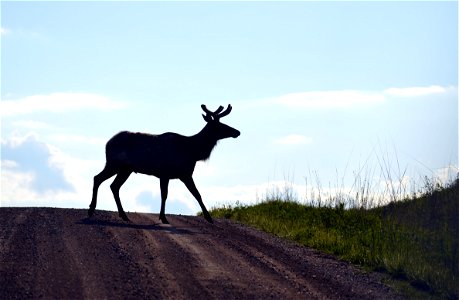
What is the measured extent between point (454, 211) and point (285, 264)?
227 inches

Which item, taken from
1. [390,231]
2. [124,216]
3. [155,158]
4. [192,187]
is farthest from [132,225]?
[390,231]

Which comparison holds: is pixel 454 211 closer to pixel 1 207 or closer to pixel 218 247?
pixel 218 247

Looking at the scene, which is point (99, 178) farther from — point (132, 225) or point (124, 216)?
point (132, 225)

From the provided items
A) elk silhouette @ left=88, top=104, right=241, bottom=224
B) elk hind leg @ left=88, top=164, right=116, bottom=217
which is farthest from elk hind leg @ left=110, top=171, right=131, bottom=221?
elk hind leg @ left=88, top=164, right=116, bottom=217

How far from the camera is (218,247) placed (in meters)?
14.8

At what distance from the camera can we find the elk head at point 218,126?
778 inches

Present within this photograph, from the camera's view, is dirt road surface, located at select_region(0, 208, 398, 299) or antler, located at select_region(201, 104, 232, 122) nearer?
dirt road surface, located at select_region(0, 208, 398, 299)

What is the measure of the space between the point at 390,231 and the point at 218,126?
5.59 metres

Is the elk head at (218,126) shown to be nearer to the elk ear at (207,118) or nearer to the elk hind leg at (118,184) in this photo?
the elk ear at (207,118)

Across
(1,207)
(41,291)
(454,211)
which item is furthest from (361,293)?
(1,207)

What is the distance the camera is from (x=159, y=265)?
41.6 feet

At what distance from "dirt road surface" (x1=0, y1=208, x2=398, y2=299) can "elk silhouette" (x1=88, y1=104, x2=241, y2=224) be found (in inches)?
67.9

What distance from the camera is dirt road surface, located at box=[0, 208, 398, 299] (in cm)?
1116

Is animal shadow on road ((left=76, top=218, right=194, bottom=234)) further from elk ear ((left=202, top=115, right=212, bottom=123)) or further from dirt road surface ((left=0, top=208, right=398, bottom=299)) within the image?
elk ear ((left=202, top=115, right=212, bottom=123))
